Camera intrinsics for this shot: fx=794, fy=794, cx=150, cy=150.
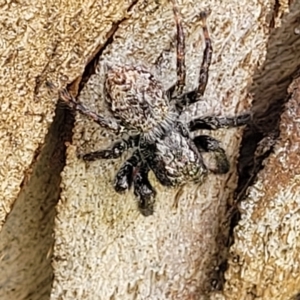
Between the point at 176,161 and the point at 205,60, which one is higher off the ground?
the point at 205,60

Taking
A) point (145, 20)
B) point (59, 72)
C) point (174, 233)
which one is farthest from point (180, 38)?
point (174, 233)

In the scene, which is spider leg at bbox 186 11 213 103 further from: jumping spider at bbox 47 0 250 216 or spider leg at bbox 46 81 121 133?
spider leg at bbox 46 81 121 133

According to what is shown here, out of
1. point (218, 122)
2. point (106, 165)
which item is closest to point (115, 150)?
point (106, 165)

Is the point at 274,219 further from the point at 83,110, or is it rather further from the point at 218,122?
the point at 83,110

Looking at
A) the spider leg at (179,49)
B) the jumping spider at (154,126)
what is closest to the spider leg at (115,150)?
the jumping spider at (154,126)

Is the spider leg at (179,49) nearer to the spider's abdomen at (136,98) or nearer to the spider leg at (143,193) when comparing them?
the spider's abdomen at (136,98)
